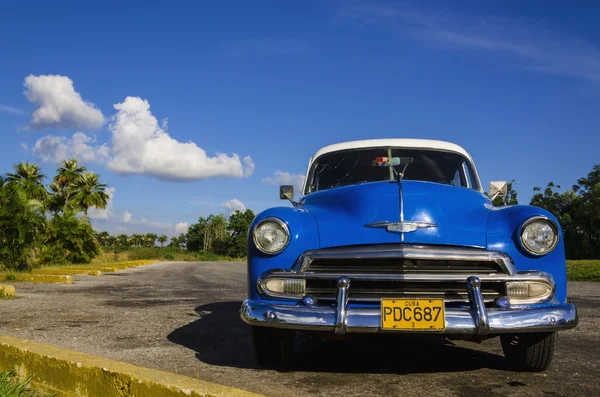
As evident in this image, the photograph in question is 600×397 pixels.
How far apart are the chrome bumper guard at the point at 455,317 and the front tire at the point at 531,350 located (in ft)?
1.05

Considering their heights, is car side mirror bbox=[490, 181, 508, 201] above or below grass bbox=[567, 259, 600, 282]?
above

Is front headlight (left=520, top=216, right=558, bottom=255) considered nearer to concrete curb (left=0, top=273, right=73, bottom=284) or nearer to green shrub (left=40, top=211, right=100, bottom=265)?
concrete curb (left=0, top=273, right=73, bottom=284)

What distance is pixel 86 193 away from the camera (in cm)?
4072

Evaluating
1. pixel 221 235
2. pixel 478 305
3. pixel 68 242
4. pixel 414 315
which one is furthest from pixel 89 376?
pixel 221 235

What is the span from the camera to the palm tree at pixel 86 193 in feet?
132

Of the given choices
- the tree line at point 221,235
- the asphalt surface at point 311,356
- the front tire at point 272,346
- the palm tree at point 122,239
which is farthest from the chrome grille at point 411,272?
the palm tree at point 122,239

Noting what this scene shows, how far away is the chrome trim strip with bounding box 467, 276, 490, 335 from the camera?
3.04 m

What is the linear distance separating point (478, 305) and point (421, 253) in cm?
43

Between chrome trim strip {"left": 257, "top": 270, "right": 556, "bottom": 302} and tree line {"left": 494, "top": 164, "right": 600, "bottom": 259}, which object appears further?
tree line {"left": 494, "top": 164, "right": 600, "bottom": 259}

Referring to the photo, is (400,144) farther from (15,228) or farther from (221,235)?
(221,235)

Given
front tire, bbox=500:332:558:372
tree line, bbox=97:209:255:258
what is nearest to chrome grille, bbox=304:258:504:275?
front tire, bbox=500:332:558:372

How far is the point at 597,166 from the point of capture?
42344mm

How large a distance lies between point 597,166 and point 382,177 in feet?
144

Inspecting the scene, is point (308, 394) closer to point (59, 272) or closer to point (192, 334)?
point (192, 334)
